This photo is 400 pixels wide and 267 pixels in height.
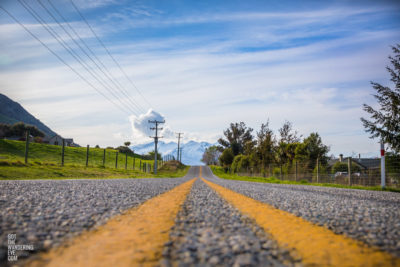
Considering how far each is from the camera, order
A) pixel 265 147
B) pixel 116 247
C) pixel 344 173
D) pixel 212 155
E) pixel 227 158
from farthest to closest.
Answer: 1. pixel 212 155
2. pixel 227 158
3. pixel 265 147
4. pixel 344 173
5. pixel 116 247

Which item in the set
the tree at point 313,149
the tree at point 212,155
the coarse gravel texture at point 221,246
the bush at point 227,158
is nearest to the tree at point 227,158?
the bush at point 227,158

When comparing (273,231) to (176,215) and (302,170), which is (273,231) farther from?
(302,170)

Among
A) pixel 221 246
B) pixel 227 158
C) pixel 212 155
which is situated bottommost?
pixel 221 246

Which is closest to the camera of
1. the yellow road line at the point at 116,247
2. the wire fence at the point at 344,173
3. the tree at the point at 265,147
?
the yellow road line at the point at 116,247

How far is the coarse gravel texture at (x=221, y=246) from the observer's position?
5.58 feet

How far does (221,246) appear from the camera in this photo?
2045 millimetres

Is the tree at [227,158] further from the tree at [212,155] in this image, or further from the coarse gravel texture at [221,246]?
the coarse gravel texture at [221,246]

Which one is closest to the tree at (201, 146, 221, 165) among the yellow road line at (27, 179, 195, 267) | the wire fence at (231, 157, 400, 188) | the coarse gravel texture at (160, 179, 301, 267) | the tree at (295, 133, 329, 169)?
the tree at (295, 133, 329, 169)

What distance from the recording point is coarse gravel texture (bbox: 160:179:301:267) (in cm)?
170

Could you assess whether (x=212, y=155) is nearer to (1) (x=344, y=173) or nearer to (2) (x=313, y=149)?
(2) (x=313, y=149)

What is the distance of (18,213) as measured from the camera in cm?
323

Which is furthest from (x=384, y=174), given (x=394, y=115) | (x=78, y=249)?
(x=78, y=249)

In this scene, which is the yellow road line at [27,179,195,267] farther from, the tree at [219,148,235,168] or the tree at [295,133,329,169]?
the tree at [219,148,235,168]

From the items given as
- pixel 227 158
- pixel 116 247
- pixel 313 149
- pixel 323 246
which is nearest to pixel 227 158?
pixel 227 158
